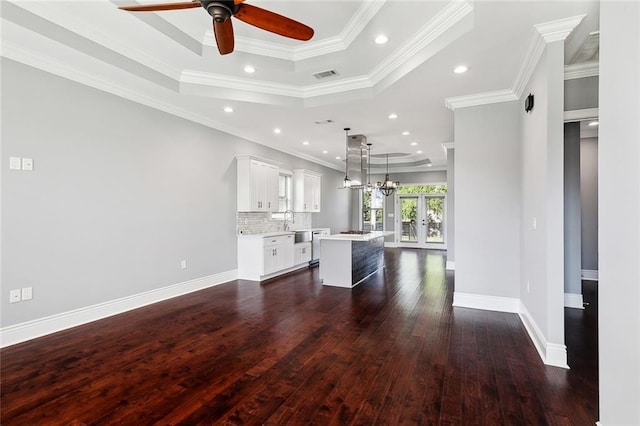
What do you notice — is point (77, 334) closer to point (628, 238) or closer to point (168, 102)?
point (168, 102)

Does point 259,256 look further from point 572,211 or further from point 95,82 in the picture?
point 572,211

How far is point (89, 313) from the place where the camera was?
3764mm

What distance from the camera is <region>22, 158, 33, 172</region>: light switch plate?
3.22 m

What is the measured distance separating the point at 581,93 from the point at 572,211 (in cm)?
160

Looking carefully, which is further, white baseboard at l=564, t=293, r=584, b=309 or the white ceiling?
white baseboard at l=564, t=293, r=584, b=309

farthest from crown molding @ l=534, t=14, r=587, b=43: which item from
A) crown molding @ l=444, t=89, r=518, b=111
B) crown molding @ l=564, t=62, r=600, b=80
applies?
crown molding @ l=444, t=89, r=518, b=111

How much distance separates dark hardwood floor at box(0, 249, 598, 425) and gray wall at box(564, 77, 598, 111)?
2.52m

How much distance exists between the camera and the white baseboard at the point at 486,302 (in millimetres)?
4043

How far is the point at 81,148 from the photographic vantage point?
369cm

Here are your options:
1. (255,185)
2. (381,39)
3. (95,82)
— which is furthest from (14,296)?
(381,39)

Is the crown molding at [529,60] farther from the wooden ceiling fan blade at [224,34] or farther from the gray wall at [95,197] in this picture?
the gray wall at [95,197]

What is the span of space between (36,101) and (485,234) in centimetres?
554

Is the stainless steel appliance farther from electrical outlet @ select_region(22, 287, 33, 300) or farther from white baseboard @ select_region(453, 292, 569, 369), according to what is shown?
electrical outlet @ select_region(22, 287, 33, 300)

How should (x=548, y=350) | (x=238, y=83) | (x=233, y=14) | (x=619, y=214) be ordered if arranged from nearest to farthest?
(x=619, y=214) → (x=233, y=14) → (x=548, y=350) → (x=238, y=83)
